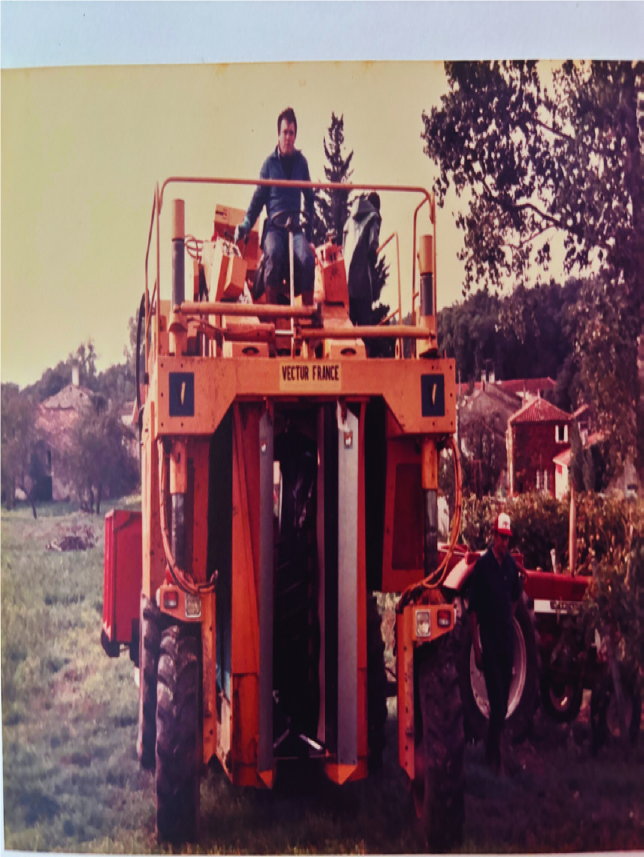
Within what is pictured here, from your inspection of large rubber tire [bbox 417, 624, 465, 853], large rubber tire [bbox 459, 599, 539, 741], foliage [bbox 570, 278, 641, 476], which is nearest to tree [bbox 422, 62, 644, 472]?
foliage [bbox 570, 278, 641, 476]

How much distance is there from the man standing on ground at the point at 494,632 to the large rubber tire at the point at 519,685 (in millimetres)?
29

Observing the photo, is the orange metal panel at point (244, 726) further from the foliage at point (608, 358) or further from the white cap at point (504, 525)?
the foliage at point (608, 358)

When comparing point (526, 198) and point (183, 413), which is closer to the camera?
point (183, 413)

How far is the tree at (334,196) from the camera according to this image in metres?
4.68

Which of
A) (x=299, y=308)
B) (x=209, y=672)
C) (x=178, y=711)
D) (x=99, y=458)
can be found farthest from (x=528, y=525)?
(x=99, y=458)

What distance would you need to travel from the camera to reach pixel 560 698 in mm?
4699

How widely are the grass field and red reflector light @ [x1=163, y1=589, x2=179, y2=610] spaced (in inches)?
37.3

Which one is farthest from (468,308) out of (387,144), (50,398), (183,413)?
(50,398)

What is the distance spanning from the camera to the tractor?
3.97 m

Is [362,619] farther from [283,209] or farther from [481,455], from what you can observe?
[283,209]

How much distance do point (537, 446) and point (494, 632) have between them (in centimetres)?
107

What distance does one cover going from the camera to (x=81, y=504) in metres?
4.77

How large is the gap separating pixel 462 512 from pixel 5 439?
2.61 metres

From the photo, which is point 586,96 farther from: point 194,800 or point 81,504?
point 194,800
